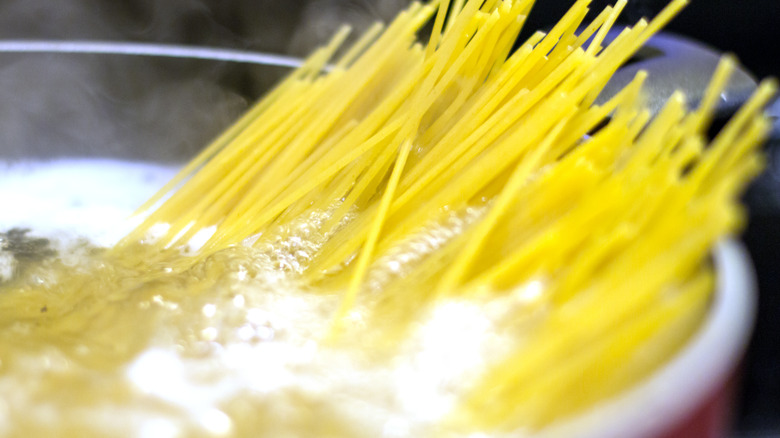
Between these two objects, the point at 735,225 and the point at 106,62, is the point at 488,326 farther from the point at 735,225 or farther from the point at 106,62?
the point at 106,62

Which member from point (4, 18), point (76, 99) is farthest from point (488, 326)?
point (4, 18)

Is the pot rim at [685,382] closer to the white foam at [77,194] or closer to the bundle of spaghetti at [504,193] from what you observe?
the bundle of spaghetti at [504,193]

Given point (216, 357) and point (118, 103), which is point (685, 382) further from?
point (118, 103)

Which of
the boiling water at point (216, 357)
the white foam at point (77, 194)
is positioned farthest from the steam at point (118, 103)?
the boiling water at point (216, 357)

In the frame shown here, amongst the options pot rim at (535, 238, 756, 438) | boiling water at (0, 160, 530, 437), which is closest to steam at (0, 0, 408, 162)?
boiling water at (0, 160, 530, 437)

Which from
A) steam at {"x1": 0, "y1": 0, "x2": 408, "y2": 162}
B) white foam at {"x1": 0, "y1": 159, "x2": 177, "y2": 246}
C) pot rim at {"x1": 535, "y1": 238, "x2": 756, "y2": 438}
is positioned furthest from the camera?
steam at {"x1": 0, "y1": 0, "x2": 408, "y2": 162}

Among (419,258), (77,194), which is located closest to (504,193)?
(419,258)

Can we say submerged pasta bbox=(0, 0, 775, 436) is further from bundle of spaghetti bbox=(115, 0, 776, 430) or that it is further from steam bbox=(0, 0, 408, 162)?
steam bbox=(0, 0, 408, 162)

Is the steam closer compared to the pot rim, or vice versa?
the pot rim
